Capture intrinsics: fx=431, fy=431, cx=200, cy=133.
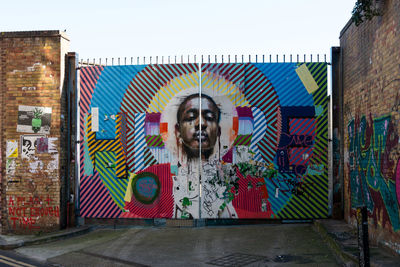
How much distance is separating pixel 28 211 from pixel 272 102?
7.17 metres

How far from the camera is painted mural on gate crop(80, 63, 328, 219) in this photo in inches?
449

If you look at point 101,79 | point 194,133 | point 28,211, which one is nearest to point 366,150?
point 194,133

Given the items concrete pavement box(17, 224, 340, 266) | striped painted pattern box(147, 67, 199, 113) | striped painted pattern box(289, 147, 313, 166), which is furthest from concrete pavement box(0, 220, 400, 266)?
striped painted pattern box(147, 67, 199, 113)

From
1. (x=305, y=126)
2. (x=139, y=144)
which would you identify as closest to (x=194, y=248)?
(x=139, y=144)

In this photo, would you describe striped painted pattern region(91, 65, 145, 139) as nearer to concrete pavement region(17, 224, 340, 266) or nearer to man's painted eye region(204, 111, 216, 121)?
man's painted eye region(204, 111, 216, 121)

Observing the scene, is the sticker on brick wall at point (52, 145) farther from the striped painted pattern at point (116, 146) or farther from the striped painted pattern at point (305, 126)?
the striped painted pattern at point (305, 126)

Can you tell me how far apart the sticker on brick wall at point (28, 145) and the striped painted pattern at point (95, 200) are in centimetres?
153

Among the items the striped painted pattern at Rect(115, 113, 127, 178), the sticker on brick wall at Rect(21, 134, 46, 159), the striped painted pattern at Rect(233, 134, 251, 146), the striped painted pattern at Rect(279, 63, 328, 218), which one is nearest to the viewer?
the striped painted pattern at Rect(279, 63, 328, 218)

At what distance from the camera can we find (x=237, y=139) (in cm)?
1154

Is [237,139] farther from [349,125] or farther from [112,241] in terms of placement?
[112,241]

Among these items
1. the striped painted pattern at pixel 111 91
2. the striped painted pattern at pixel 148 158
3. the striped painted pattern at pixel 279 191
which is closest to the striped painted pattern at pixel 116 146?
the striped painted pattern at pixel 111 91

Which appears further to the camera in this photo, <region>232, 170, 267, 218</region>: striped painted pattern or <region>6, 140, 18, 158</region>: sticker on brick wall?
<region>6, 140, 18, 158</region>: sticker on brick wall

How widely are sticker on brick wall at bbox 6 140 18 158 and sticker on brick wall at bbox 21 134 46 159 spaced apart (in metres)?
0.18

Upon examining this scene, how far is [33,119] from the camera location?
11.6 metres
